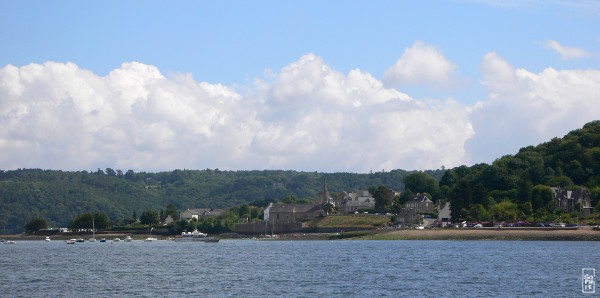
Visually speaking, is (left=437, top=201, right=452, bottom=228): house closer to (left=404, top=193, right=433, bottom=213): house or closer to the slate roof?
(left=404, top=193, right=433, bottom=213): house

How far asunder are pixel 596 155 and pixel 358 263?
100.0m

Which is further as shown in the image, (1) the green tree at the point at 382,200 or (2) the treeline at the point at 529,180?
(1) the green tree at the point at 382,200

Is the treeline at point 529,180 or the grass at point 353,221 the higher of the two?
the treeline at point 529,180

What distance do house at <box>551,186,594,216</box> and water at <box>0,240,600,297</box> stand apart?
55.3 m

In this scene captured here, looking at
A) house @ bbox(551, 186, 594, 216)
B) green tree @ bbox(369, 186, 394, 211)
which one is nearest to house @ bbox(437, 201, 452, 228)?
house @ bbox(551, 186, 594, 216)

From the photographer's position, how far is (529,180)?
156 metres

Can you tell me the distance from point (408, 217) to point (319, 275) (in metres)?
98.7

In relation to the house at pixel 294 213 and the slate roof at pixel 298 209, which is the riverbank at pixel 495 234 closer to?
the house at pixel 294 213

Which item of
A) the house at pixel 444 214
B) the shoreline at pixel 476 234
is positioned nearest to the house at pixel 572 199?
the house at pixel 444 214

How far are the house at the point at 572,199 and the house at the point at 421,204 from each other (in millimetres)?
33069

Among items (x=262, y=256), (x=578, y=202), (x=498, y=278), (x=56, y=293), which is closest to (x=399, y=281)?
(x=498, y=278)

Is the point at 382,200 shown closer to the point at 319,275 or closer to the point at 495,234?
the point at 495,234

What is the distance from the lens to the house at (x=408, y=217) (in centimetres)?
16440

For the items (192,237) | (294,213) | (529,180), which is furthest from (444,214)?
(192,237)
